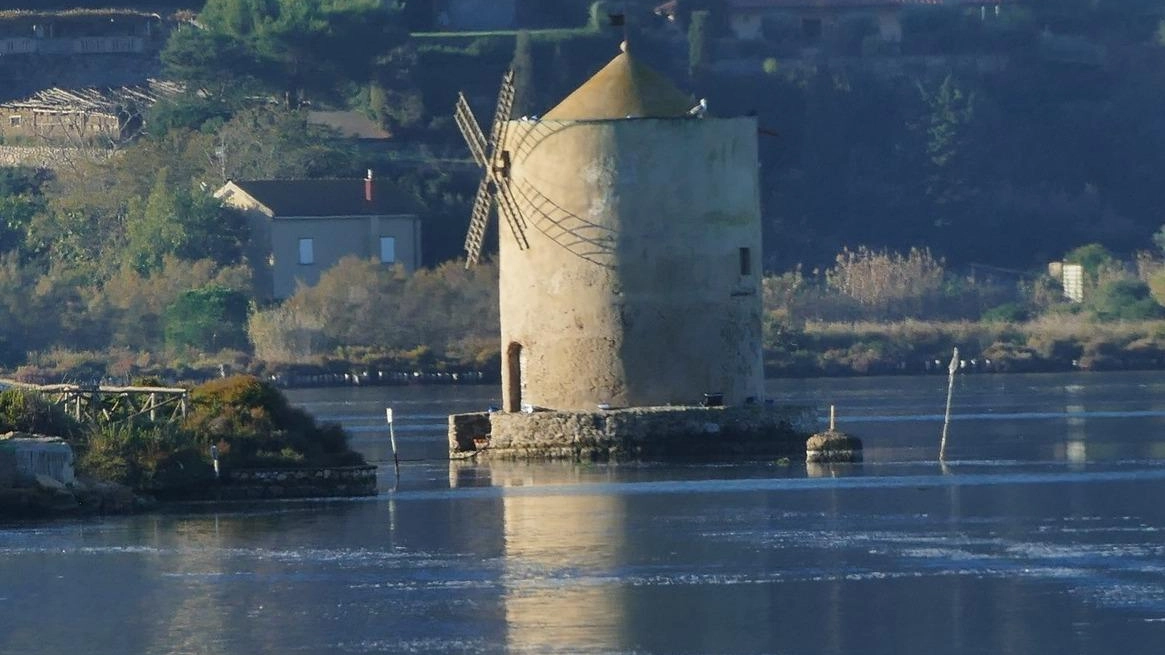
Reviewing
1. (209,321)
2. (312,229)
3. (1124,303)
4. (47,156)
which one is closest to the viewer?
(209,321)

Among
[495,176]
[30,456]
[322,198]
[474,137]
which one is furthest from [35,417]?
[322,198]

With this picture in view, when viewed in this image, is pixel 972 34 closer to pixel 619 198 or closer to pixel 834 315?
pixel 834 315

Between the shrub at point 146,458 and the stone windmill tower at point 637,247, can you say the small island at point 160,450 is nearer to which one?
the shrub at point 146,458

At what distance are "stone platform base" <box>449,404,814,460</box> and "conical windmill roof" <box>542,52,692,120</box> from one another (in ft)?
12.4

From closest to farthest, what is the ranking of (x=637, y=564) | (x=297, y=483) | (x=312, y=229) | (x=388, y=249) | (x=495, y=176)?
(x=637, y=564) → (x=297, y=483) → (x=495, y=176) → (x=312, y=229) → (x=388, y=249)

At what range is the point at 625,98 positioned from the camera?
42.4 metres

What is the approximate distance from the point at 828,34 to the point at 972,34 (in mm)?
5703

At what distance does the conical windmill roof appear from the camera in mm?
42281

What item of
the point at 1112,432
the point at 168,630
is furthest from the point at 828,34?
the point at 168,630

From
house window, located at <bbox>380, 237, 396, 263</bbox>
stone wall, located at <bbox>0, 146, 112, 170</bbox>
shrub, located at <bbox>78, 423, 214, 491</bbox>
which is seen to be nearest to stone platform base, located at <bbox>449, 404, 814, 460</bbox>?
shrub, located at <bbox>78, 423, 214, 491</bbox>

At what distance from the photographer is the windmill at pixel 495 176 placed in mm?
43188

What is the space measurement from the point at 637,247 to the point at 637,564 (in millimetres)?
12914

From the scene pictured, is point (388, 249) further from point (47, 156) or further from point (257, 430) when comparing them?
point (257, 430)

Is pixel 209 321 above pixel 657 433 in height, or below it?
above
